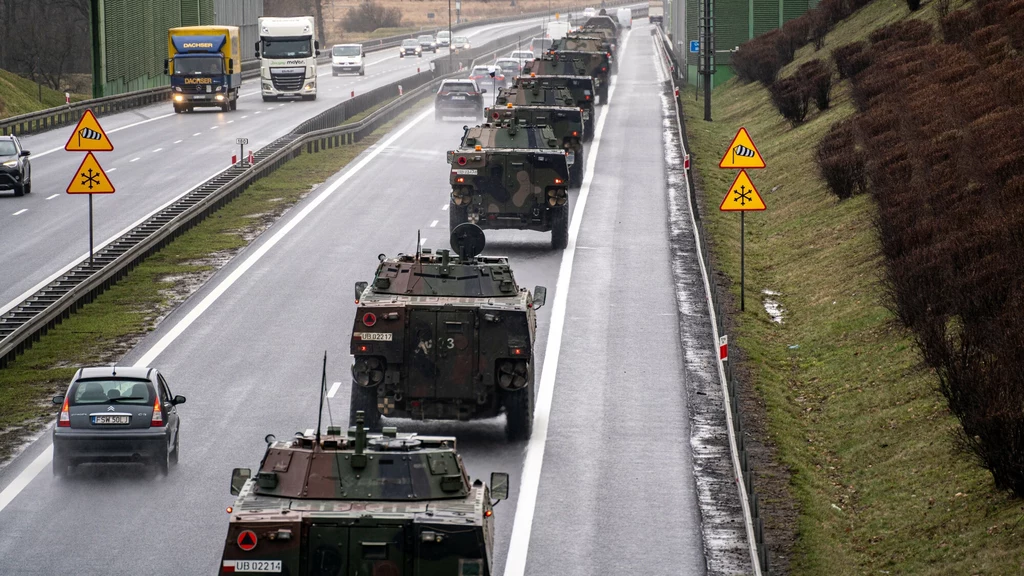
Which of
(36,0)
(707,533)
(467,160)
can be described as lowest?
(707,533)

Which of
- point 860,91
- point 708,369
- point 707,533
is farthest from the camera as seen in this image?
point 860,91

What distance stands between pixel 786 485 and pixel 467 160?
1664cm

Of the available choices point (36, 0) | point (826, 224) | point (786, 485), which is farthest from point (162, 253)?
point (36, 0)

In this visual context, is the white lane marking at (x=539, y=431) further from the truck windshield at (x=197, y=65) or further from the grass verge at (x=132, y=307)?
the truck windshield at (x=197, y=65)

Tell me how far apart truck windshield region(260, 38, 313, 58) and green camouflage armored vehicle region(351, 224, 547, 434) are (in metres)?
57.6

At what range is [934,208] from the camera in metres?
28.5

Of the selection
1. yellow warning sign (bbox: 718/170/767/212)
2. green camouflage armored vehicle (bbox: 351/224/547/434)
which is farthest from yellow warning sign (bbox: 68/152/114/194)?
yellow warning sign (bbox: 718/170/767/212)

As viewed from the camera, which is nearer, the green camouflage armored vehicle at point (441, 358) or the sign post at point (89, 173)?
the green camouflage armored vehicle at point (441, 358)

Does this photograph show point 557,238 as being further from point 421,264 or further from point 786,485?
point 786,485

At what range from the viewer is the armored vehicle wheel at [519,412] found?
20500 mm

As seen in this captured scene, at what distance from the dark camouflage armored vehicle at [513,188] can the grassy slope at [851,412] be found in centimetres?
394

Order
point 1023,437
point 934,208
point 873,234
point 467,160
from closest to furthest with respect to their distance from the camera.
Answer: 1. point 1023,437
2. point 934,208
3. point 873,234
4. point 467,160

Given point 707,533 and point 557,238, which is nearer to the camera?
point 707,533

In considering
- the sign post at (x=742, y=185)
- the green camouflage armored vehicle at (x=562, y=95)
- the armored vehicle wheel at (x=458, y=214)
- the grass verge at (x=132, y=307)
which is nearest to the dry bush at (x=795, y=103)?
the green camouflage armored vehicle at (x=562, y=95)
